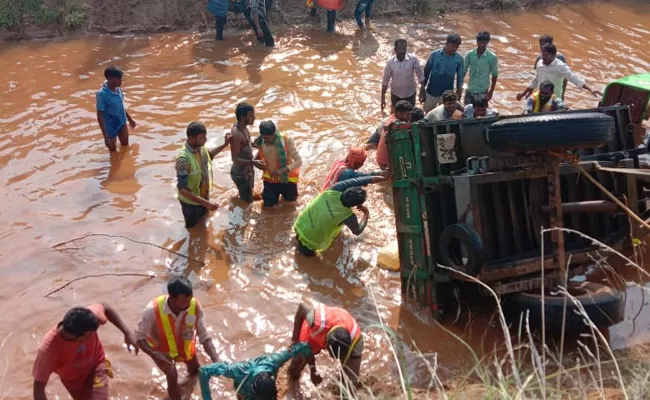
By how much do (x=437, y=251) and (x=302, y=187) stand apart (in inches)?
119

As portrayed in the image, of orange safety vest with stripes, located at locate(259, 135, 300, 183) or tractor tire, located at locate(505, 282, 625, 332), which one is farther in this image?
orange safety vest with stripes, located at locate(259, 135, 300, 183)

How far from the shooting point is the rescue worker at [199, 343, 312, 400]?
3730mm

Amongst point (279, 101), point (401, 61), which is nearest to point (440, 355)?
point (401, 61)

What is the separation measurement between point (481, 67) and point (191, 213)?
15.6ft

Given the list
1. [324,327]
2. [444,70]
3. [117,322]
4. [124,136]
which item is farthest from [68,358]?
[444,70]

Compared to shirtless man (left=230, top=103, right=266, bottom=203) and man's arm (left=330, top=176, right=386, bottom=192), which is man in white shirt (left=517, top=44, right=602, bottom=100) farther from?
shirtless man (left=230, top=103, right=266, bottom=203)

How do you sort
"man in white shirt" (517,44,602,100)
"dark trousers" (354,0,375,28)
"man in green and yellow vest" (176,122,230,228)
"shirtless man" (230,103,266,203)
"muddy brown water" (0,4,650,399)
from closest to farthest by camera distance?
"muddy brown water" (0,4,650,399) → "man in green and yellow vest" (176,122,230,228) → "shirtless man" (230,103,266,203) → "man in white shirt" (517,44,602,100) → "dark trousers" (354,0,375,28)

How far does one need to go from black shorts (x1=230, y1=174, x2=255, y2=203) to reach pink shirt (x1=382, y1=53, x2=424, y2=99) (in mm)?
2973

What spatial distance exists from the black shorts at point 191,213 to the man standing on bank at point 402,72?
3631 millimetres

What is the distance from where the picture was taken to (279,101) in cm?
988

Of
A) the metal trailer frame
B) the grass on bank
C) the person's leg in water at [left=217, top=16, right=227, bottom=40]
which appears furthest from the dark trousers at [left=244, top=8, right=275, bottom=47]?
the metal trailer frame

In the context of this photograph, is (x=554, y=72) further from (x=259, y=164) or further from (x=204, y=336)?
(x=204, y=336)

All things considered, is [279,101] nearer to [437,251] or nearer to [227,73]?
[227,73]

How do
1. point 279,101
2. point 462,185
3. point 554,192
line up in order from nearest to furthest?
1. point 554,192
2. point 462,185
3. point 279,101
